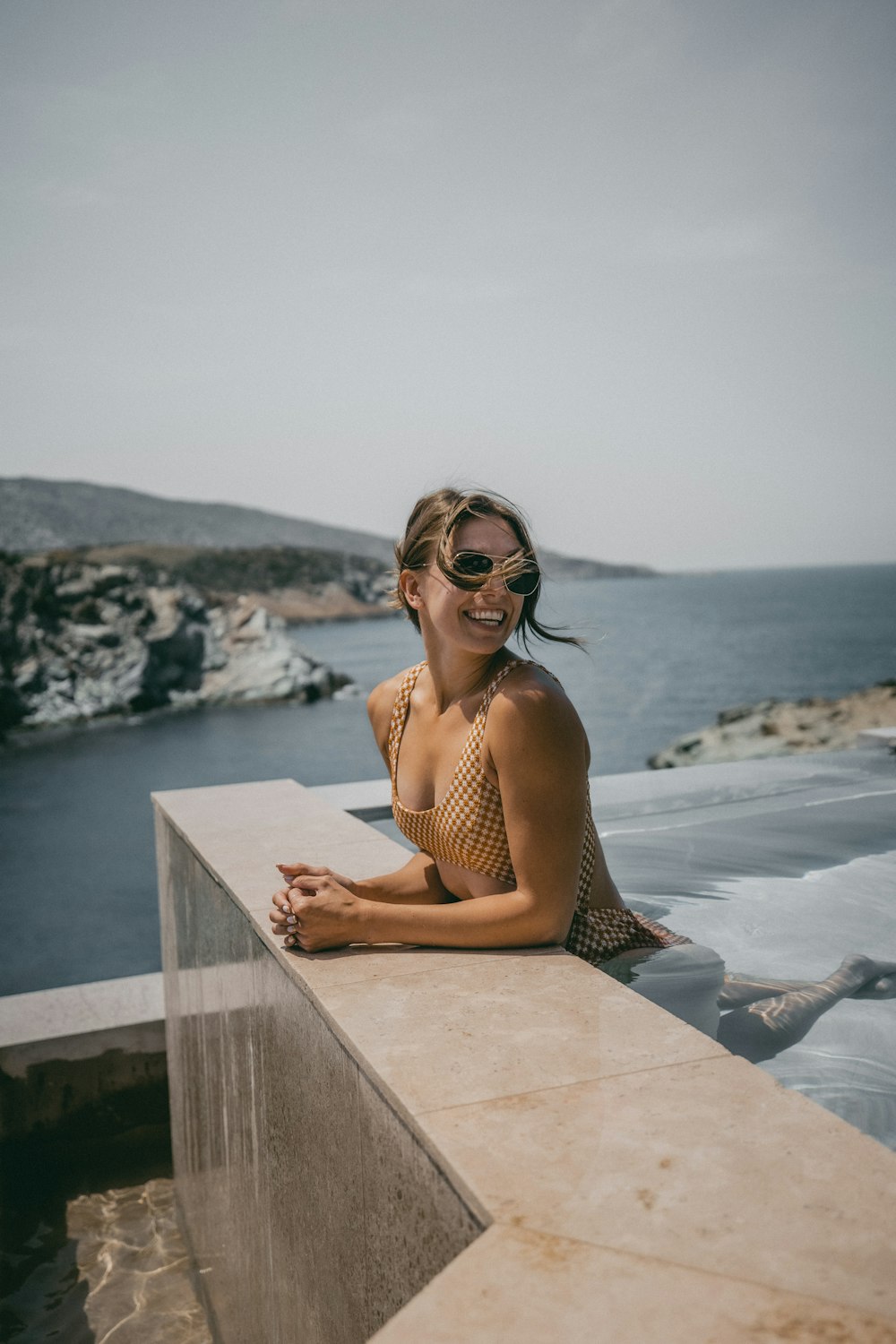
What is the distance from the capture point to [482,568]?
212 cm

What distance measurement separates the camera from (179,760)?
117 ft

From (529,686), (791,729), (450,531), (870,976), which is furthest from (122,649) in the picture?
(529,686)

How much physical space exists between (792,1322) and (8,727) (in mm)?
42627

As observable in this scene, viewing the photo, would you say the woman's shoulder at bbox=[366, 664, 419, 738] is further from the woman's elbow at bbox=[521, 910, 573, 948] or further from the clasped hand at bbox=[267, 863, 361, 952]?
the woman's elbow at bbox=[521, 910, 573, 948]

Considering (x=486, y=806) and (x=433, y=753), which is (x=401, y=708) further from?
(x=486, y=806)

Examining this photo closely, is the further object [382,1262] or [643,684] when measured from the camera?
[643,684]

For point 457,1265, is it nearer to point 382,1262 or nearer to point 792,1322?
point 792,1322

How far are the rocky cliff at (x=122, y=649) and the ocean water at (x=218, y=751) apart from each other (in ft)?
5.04

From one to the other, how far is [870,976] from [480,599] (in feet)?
5.78

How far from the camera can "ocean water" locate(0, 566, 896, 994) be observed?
18.6m

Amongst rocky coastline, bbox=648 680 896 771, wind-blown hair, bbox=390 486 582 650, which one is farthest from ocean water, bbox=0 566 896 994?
rocky coastline, bbox=648 680 896 771

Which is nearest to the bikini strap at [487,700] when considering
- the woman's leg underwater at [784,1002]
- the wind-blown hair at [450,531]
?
the wind-blown hair at [450,531]

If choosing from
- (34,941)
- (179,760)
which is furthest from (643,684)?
(34,941)

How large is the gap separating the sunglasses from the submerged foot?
64.8 inches
